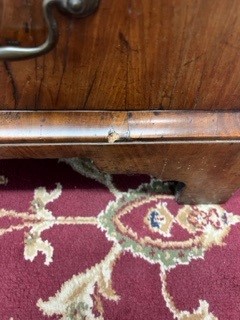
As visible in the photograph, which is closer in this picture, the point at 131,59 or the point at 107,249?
the point at 131,59

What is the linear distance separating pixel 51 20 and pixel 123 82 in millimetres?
121

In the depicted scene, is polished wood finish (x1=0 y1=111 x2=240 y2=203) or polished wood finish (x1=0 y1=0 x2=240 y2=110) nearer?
polished wood finish (x1=0 y1=0 x2=240 y2=110)

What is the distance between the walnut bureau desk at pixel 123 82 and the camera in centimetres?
35

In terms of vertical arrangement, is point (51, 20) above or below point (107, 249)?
above

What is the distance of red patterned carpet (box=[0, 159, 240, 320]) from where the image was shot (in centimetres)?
60

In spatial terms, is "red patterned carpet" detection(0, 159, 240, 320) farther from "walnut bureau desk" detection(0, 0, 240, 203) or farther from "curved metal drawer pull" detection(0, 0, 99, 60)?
"curved metal drawer pull" detection(0, 0, 99, 60)

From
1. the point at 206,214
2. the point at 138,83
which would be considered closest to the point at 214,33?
the point at 138,83

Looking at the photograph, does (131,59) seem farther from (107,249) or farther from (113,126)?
(107,249)

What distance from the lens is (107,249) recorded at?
65cm

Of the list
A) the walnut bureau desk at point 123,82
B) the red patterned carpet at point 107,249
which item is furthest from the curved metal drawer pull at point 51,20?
the red patterned carpet at point 107,249

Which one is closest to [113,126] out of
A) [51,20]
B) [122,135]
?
[122,135]

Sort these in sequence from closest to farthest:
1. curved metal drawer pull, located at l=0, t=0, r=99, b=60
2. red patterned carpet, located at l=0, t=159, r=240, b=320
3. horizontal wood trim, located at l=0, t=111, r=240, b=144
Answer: curved metal drawer pull, located at l=0, t=0, r=99, b=60, horizontal wood trim, located at l=0, t=111, r=240, b=144, red patterned carpet, located at l=0, t=159, r=240, b=320

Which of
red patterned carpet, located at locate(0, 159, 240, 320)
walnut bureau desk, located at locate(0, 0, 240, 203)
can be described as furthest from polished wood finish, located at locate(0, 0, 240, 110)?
red patterned carpet, located at locate(0, 159, 240, 320)

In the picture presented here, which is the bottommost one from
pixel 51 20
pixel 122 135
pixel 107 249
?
pixel 107 249
